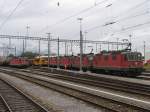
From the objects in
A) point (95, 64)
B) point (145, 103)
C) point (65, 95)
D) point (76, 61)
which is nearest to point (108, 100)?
point (145, 103)

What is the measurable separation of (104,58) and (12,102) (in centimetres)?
2708

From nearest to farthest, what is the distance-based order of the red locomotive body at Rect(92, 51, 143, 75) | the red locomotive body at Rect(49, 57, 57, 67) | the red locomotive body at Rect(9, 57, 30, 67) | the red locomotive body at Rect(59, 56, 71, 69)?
the red locomotive body at Rect(92, 51, 143, 75) < the red locomotive body at Rect(59, 56, 71, 69) < the red locomotive body at Rect(9, 57, 30, 67) < the red locomotive body at Rect(49, 57, 57, 67)

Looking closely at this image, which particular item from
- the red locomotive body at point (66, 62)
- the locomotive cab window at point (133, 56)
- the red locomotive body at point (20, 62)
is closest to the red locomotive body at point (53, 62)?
the red locomotive body at point (66, 62)

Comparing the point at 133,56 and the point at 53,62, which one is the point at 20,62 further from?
the point at 133,56

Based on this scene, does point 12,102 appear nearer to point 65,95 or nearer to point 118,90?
point 65,95

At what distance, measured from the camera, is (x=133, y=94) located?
1942 centimetres

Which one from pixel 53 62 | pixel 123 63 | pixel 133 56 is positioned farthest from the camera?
pixel 53 62

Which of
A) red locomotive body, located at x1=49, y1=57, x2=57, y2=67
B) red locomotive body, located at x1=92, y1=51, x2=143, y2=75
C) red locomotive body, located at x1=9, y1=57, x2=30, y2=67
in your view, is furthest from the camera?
red locomotive body, located at x1=49, y1=57, x2=57, y2=67

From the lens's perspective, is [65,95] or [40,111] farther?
[65,95]

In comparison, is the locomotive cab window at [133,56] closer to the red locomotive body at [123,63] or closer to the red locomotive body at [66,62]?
the red locomotive body at [123,63]

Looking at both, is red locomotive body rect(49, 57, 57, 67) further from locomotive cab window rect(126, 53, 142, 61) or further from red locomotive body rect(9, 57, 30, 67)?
locomotive cab window rect(126, 53, 142, 61)

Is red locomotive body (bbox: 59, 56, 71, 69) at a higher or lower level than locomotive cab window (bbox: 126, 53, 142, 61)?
lower

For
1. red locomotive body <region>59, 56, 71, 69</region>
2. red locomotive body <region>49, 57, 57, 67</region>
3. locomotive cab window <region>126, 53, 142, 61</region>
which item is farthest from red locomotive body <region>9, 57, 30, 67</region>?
locomotive cab window <region>126, 53, 142, 61</region>

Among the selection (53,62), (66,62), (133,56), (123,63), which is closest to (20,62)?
(53,62)
